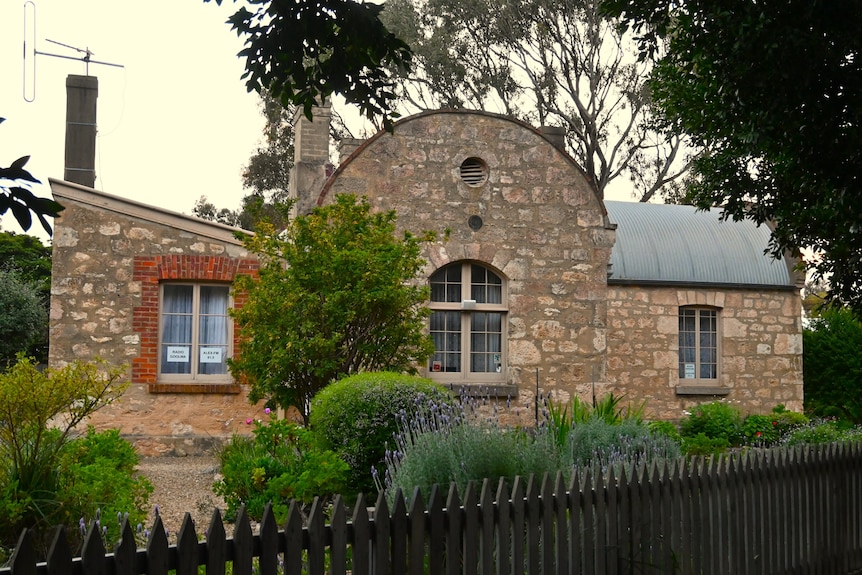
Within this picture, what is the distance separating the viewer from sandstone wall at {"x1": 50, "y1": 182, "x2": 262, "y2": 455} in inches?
532

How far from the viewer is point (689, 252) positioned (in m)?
17.3

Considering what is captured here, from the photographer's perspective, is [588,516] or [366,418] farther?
[366,418]

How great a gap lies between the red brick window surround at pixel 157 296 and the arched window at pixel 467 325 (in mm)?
2914

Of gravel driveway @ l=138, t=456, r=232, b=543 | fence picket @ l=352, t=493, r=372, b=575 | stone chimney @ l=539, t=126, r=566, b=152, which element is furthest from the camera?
stone chimney @ l=539, t=126, r=566, b=152

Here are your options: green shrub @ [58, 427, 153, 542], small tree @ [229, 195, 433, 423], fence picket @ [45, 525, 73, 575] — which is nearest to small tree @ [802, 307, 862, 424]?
small tree @ [229, 195, 433, 423]

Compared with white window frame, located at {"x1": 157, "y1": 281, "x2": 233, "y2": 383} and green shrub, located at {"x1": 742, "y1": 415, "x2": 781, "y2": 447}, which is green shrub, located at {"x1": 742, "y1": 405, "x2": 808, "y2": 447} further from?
white window frame, located at {"x1": 157, "y1": 281, "x2": 233, "y2": 383}

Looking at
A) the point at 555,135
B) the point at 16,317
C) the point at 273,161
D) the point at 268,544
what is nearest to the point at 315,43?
the point at 268,544

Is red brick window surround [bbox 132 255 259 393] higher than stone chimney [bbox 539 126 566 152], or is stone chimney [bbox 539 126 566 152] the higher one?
stone chimney [bbox 539 126 566 152]

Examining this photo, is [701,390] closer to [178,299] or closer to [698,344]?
[698,344]

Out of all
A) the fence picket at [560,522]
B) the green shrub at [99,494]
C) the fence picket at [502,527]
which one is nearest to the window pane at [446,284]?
the green shrub at [99,494]

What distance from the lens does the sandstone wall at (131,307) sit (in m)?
13.5

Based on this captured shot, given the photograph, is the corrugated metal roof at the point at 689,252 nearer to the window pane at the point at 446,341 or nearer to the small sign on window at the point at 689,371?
the small sign on window at the point at 689,371

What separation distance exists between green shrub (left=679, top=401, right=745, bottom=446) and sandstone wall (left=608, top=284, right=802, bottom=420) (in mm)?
388

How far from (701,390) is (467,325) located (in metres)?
4.59
